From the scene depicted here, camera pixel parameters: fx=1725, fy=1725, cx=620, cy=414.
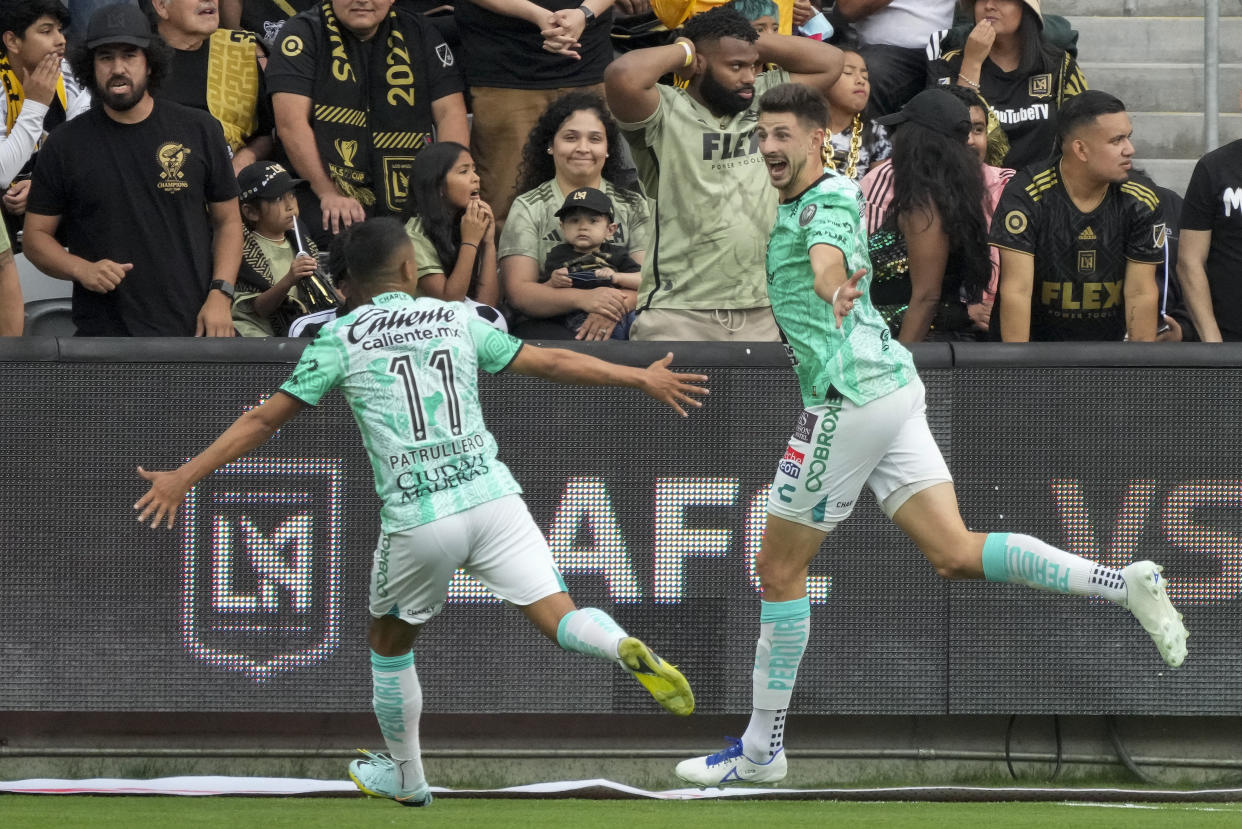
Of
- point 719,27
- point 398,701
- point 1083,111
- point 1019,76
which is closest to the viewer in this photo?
point 398,701

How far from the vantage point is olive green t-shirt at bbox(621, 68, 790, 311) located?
7.86 meters

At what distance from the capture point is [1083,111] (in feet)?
25.4

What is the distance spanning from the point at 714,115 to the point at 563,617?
3.05 metres

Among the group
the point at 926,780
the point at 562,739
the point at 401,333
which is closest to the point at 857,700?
the point at 926,780

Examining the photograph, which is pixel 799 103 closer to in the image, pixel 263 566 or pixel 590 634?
pixel 590 634

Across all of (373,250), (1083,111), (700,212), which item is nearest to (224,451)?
(373,250)

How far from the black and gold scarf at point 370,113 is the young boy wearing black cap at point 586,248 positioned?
1107mm

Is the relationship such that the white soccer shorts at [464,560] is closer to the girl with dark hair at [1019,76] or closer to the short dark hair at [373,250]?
the short dark hair at [373,250]

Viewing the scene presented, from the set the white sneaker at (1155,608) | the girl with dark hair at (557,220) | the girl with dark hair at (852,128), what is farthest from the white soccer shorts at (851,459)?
the girl with dark hair at (852,128)

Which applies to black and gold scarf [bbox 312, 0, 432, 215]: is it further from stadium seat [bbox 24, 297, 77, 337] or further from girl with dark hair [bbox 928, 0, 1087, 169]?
girl with dark hair [bbox 928, 0, 1087, 169]

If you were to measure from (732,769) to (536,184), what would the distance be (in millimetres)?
3530

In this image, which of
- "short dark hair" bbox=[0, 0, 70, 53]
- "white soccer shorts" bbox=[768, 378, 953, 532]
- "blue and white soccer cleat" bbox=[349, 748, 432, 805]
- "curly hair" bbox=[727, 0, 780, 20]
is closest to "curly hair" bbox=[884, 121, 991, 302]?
"curly hair" bbox=[727, 0, 780, 20]

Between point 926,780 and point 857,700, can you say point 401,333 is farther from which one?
point 926,780

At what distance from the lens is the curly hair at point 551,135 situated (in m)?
8.68
